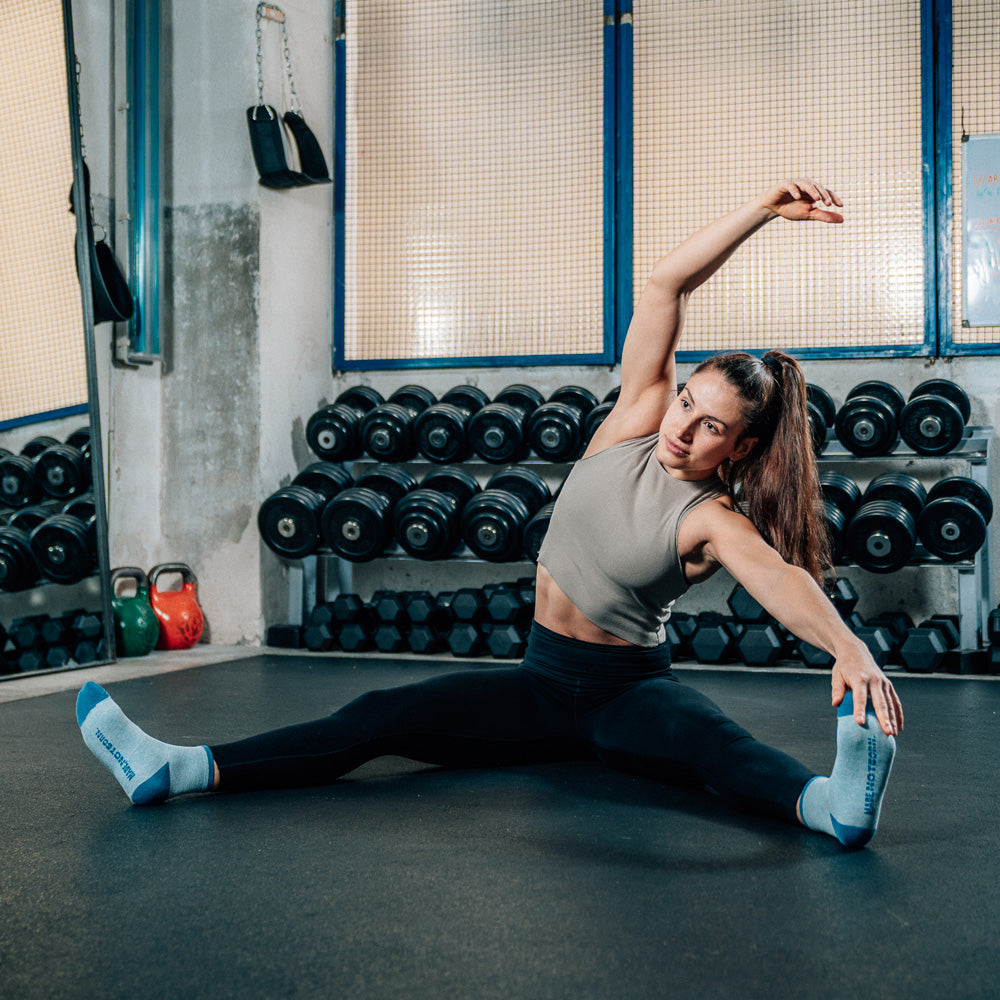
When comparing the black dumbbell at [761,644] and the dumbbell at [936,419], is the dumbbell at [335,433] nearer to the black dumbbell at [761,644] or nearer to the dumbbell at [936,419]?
the black dumbbell at [761,644]

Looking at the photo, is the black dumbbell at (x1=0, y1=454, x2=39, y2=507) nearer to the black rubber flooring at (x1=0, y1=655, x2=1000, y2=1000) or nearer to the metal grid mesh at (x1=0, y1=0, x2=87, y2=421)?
the metal grid mesh at (x1=0, y1=0, x2=87, y2=421)

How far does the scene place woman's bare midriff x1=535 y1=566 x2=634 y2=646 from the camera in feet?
6.79

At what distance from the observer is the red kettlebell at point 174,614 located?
4539 millimetres

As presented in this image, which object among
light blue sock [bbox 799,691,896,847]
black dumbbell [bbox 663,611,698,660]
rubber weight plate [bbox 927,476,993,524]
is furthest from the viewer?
black dumbbell [bbox 663,611,698,660]

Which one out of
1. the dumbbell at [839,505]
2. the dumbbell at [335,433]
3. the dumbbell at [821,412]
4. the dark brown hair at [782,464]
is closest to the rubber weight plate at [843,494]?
the dumbbell at [839,505]

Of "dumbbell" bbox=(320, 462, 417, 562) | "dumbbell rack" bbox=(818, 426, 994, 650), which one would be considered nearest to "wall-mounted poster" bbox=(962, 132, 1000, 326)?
"dumbbell rack" bbox=(818, 426, 994, 650)

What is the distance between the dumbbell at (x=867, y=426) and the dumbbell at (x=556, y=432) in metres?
1.05

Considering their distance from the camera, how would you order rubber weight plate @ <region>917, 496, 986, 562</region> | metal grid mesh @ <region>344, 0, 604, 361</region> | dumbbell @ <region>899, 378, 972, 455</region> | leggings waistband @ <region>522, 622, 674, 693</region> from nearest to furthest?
1. leggings waistband @ <region>522, 622, 674, 693</region>
2. rubber weight plate @ <region>917, 496, 986, 562</region>
3. dumbbell @ <region>899, 378, 972, 455</region>
4. metal grid mesh @ <region>344, 0, 604, 361</region>

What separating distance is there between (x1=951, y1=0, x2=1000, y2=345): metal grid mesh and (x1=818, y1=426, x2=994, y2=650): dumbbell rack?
1.81 ft

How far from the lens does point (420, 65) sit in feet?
16.9

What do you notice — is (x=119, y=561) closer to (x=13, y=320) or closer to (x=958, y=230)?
(x=13, y=320)

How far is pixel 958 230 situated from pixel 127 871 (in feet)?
13.8

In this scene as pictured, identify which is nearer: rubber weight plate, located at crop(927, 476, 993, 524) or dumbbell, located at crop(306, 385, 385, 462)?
rubber weight plate, located at crop(927, 476, 993, 524)

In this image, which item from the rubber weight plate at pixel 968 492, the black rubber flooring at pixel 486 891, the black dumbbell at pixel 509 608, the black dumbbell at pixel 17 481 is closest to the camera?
the black rubber flooring at pixel 486 891
